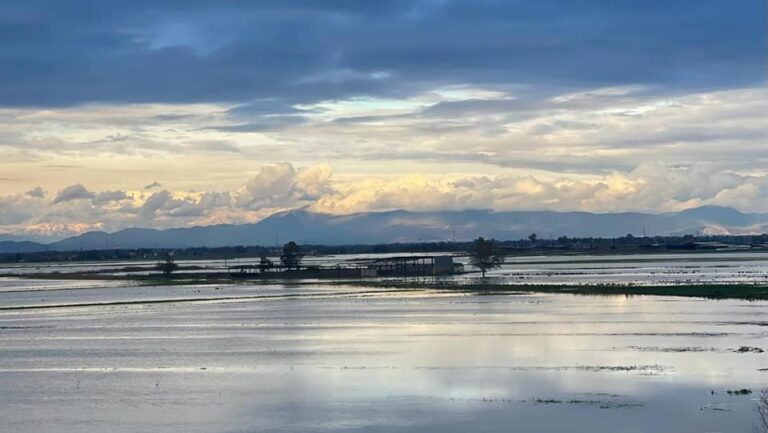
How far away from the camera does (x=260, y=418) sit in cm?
2261

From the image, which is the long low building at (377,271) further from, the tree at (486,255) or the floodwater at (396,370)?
the floodwater at (396,370)

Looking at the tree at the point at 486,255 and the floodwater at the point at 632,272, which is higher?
the tree at the point at 486,255

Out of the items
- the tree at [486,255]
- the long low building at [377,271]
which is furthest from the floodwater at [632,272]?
the long low building at [377,271]

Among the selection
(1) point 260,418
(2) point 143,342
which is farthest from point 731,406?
(2) point 143,342

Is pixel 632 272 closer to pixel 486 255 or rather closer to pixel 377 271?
pixel 486 255

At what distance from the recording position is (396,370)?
2959cm

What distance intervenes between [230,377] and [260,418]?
22.3ft

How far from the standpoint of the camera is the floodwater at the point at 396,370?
22125mm

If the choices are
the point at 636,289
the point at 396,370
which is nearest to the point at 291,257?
the point at 636,289

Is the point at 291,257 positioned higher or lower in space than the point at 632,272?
higher

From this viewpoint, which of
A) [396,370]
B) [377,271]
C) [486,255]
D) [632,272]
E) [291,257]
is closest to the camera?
[396,370]

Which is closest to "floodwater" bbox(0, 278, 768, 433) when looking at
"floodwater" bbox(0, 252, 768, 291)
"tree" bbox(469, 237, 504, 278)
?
"floodwater" bbox(0, 252, 768, 291)

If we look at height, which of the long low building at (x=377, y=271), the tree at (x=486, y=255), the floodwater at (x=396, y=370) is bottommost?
the floodwater at (x=396, y=370)

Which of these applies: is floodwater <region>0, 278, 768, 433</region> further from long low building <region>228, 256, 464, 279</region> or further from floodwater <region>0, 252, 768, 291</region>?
long low building <region>228, 256, 464, 279</region>
